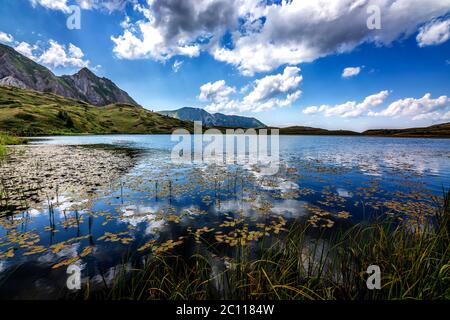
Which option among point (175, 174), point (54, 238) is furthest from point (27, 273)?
point (175, 174)

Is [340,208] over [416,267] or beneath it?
beneath

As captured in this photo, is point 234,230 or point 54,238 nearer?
point 54,238

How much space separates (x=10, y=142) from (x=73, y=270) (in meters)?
75.1

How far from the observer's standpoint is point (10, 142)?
5853 centimetres

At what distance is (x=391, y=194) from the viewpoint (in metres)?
16.9
